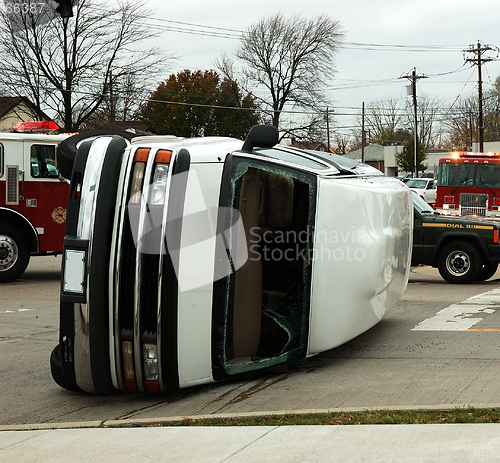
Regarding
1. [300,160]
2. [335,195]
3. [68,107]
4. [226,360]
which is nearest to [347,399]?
[226,360]

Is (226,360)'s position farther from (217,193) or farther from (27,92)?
(27,92)

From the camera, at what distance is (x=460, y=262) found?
13352 mm

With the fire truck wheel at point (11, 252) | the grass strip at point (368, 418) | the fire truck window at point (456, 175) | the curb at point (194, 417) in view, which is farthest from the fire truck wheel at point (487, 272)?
the fire truck window at point (456, 175)

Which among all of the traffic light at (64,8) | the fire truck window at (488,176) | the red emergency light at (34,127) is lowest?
the fire truck window at (488,176)

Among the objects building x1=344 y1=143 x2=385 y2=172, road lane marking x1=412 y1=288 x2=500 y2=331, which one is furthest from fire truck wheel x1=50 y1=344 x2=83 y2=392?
building x1=344 y1=143 x2=385 y2=172

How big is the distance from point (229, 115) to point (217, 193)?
48497 millimetres

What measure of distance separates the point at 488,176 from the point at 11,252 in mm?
18029

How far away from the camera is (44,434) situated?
15.8 feet

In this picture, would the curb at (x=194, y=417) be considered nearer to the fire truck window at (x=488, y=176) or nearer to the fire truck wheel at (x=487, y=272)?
the fire truck wheel at (x=487, y=272)

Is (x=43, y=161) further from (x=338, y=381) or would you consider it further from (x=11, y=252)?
(x=338, y=381)

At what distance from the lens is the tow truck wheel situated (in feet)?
43.3

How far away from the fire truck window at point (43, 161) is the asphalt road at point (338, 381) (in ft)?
18.0

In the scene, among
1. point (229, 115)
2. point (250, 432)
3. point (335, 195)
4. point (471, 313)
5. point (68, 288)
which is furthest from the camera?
point (229, 115)

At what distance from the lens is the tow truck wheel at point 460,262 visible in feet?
43.3
